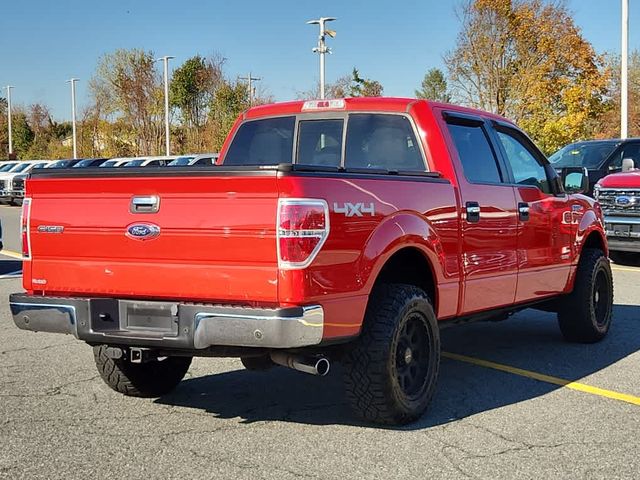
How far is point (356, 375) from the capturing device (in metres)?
4.71

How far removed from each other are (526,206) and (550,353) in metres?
1.41

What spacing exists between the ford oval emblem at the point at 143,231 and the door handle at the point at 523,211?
299 centimetres

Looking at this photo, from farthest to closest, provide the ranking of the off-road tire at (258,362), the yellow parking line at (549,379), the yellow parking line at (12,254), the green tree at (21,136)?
the green tree at (21,136) < the yellow parking line at (12,254) < the yellow parking line at (549,379) < the off-road tire at (258,362)

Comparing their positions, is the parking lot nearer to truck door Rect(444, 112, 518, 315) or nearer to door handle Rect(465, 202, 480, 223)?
truck door Rect(444, 112, 518, 315)

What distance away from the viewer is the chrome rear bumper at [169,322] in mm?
4160

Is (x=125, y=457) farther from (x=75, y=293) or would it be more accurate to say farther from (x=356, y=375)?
(x=356, y=375)

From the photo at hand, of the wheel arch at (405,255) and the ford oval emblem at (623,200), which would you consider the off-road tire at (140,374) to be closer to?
the wheel arch at (405,255)

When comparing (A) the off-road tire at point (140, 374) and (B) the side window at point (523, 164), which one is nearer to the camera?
(A) the off-road tire at point (140, 374)

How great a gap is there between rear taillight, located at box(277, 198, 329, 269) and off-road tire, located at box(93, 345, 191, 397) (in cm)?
171

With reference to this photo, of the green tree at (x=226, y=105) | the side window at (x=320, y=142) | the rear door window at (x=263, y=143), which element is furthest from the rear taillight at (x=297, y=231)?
the green tree at (x=226, y=105)

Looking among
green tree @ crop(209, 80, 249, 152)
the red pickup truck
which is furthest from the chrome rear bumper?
green tree @ crop(209, 80, 249, 152)

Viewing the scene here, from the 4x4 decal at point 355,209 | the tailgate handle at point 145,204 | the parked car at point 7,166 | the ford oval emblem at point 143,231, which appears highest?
the parked car at point 7,166

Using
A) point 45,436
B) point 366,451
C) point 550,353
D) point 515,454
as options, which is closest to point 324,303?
point 366,451

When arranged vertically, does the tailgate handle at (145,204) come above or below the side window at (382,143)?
below
